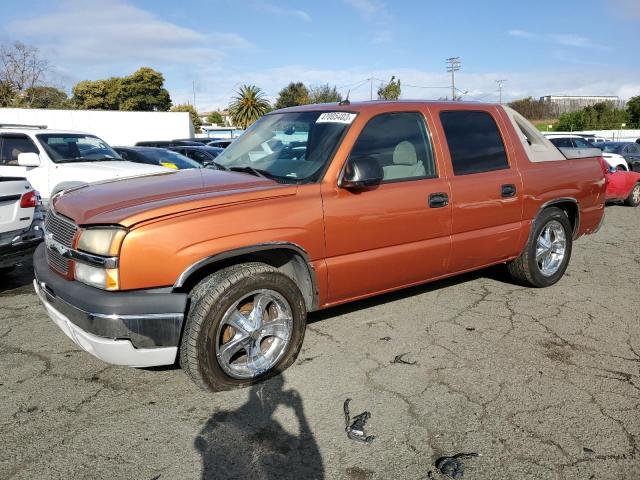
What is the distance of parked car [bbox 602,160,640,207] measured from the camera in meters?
11.6

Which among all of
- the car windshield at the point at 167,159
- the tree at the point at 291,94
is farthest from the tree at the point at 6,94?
the car windshield at the point at 167,159

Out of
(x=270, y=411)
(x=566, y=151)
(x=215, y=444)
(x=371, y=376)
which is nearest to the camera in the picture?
(x=215, y=444)

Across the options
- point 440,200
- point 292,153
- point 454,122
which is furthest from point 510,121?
point 292,153

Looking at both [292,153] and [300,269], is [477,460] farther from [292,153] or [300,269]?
[292,153]

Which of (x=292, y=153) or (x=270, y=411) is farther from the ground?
(x=292, y=153)

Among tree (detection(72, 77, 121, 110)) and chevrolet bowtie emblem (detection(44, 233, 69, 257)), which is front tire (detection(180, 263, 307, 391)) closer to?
chevrolet bowtie emblem (detection(44, 233, 69, 257))

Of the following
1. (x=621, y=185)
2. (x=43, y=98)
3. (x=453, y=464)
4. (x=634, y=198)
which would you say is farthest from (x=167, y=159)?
(x=43, y=98)

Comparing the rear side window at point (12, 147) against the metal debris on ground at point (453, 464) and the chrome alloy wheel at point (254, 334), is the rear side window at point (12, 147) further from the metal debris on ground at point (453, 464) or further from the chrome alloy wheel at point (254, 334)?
the metal debris on ground at point (453, 464)

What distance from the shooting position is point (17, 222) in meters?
4.95

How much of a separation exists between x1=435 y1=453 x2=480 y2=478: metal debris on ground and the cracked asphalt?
39 millimetres

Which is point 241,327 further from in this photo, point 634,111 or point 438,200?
point 634,111

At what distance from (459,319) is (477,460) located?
6.51 ft

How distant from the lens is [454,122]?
4.29m

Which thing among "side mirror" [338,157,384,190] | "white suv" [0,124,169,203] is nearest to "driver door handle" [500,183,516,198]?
"side mirror" [338,157,384,190]
